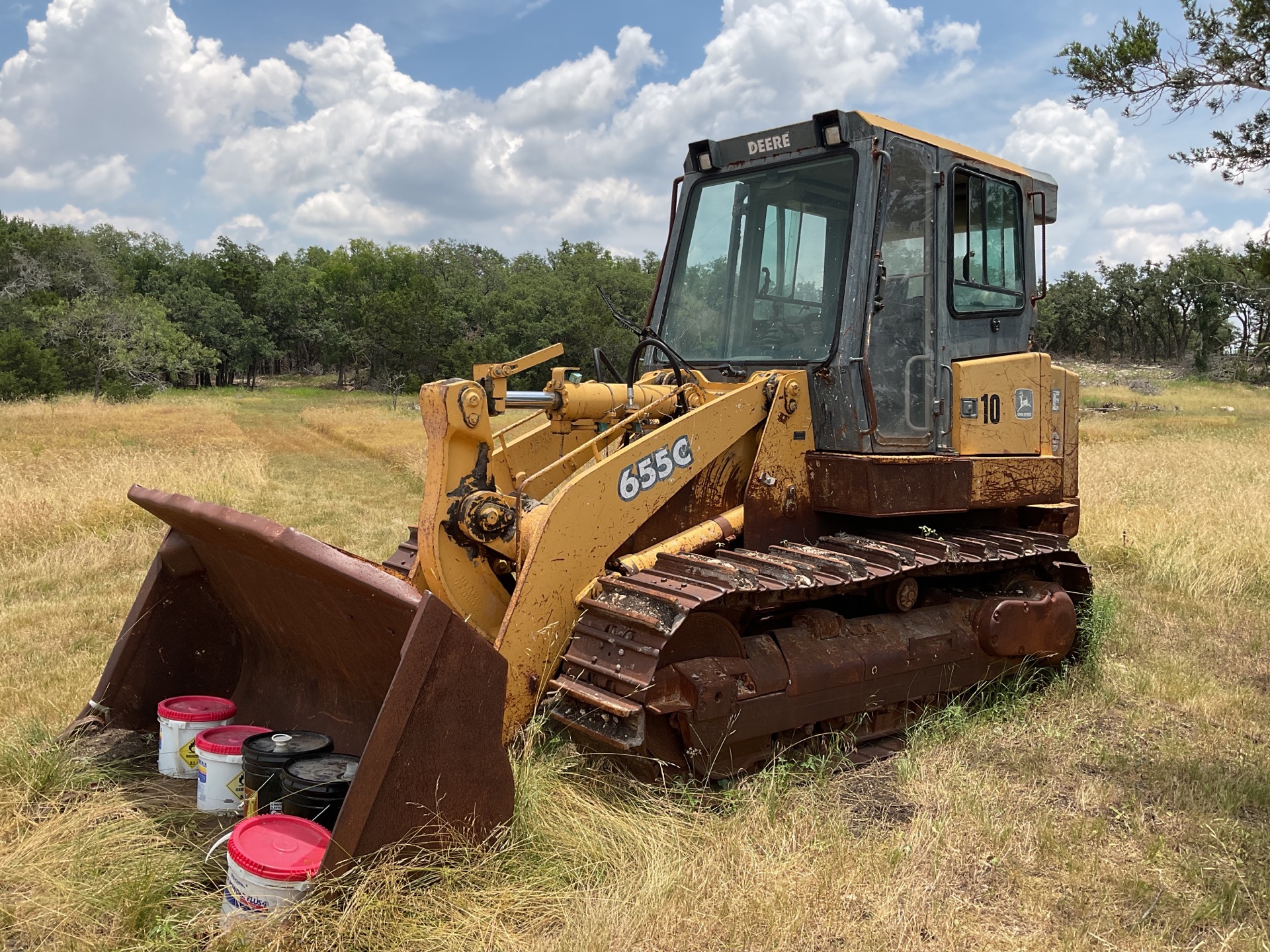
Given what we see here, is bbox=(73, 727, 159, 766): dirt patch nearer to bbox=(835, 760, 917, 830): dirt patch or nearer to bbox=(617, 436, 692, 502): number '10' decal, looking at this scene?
bbox=(617, 436, 692, 502): number '10' decal

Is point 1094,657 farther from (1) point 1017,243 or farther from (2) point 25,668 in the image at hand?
(2) point 25,668

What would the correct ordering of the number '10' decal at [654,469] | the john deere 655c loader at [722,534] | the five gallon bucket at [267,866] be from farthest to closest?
the number '10' decal at [654,469] < the john deere 655c loader at [722,534] < the five gallon bucket at [267,866]

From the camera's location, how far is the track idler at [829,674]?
4266 millimetres

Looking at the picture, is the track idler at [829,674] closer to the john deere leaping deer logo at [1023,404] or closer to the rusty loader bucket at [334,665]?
the rusty loader bucket at [334,665]

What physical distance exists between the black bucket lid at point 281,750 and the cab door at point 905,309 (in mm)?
3102

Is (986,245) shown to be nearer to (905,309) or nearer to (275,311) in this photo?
(905,309)

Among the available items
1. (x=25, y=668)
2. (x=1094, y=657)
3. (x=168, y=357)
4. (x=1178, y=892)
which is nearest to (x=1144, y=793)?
(x=1178, y=892)

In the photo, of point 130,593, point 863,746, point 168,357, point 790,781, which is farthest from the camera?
point 168,357

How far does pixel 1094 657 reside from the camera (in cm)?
642

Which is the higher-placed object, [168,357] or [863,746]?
[168,357]

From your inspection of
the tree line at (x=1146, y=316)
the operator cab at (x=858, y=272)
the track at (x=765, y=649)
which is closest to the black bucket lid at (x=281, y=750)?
the track at (x=765, y=649)

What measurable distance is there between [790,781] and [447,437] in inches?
87.0

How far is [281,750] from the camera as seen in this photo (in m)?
3.84

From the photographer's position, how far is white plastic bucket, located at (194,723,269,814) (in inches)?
158
